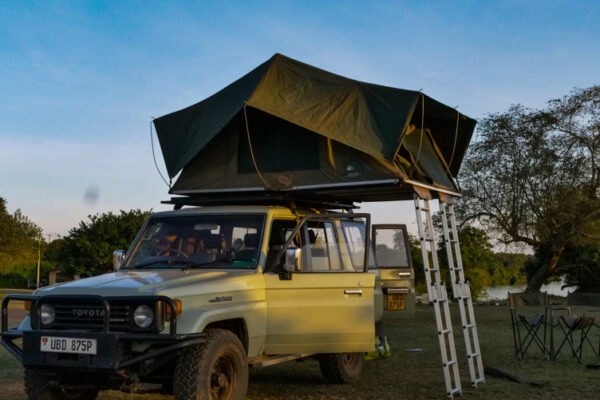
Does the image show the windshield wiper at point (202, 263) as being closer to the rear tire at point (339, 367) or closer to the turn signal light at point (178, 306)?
the turn signal light at point (178, 306)

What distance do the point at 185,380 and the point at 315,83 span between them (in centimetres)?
458

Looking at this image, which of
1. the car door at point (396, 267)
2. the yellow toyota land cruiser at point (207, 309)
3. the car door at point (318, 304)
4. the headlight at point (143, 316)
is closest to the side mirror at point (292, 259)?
the yellow toyota land cruiser at point (207, 309)

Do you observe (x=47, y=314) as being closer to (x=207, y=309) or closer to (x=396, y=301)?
(x=207, y=309)

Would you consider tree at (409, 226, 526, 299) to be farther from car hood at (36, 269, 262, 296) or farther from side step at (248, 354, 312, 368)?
car hood at (36, 269, 262, 296)

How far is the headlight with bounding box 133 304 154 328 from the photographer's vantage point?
6.40 metres

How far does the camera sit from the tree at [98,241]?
1668 inches

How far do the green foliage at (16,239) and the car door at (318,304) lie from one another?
1976 inches

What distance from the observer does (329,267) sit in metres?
8.80

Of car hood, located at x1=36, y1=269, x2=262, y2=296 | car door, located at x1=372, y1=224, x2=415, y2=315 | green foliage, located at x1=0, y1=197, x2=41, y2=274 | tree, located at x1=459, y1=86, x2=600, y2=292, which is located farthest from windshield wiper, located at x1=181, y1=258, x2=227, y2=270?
green foliage, located at x1=0, y1=197, x2=41, y2=274

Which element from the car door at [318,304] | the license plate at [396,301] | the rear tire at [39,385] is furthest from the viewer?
the license plate at [396,301]

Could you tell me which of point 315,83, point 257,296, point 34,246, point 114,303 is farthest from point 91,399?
point 34,246

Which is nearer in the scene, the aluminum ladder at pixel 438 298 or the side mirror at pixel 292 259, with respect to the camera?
the side mirror at pixel 292 259

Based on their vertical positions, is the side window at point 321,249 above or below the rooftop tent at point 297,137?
below

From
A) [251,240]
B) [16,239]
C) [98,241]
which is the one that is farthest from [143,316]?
[16,239]
